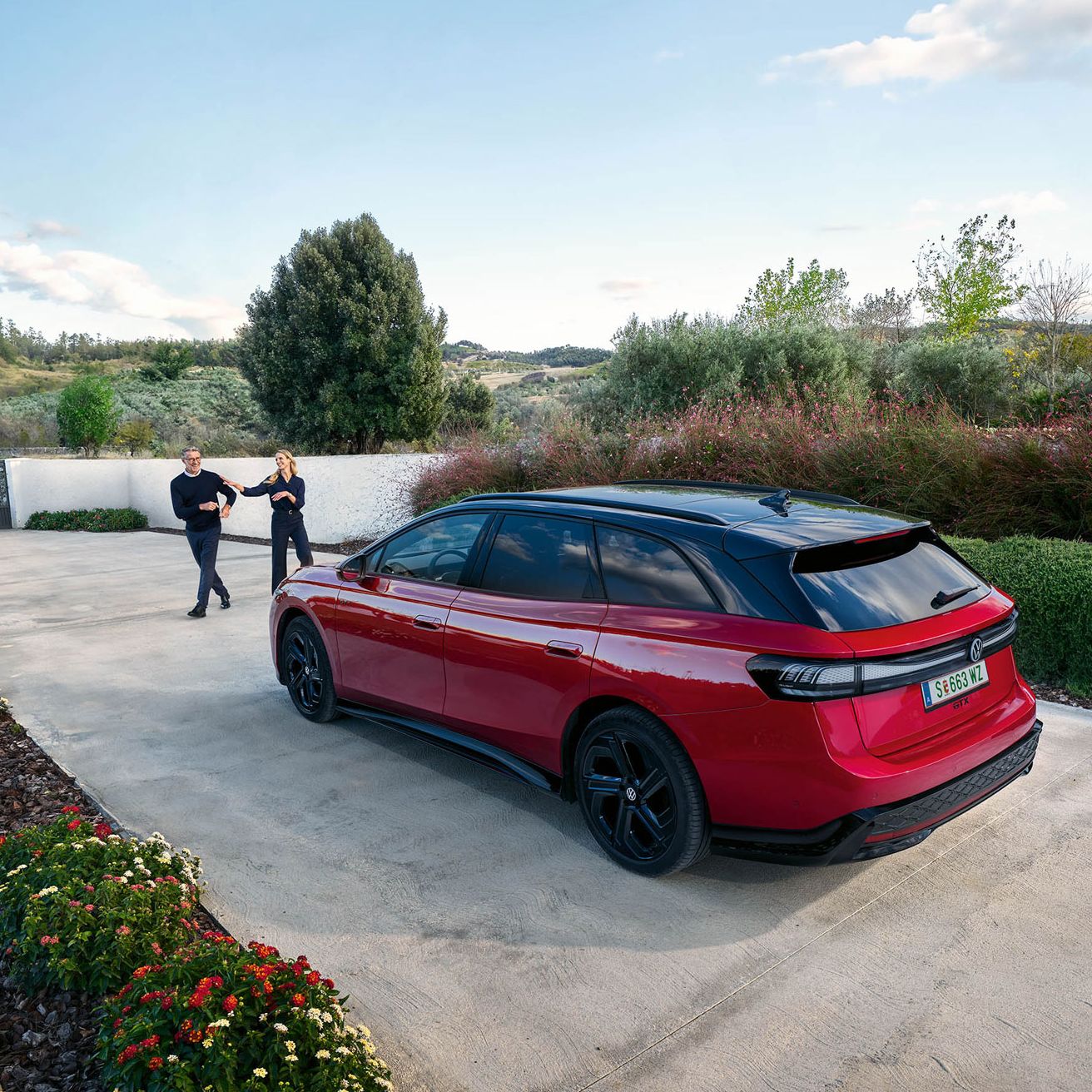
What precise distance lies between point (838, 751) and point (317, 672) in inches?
140

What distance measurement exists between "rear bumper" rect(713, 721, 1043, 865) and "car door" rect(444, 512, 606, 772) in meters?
0.86

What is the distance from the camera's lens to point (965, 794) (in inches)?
130

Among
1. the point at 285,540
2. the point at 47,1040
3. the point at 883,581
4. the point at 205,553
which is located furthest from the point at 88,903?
the point at 285,540

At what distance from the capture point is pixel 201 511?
9.13 meters

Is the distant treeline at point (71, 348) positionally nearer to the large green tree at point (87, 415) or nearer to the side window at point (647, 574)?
the large green tree at point (87, 415)

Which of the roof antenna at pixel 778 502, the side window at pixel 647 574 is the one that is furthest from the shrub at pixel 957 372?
the side window at pixel 647 574

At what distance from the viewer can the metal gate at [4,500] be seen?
2130 centimetres

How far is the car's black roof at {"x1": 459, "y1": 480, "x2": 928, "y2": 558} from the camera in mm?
3434

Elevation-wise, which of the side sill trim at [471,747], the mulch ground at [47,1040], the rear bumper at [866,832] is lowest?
the mulch ground at [47,1040]

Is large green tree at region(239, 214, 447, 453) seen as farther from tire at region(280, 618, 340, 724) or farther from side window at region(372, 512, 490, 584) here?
side window at region(372, 512, 490, 584)

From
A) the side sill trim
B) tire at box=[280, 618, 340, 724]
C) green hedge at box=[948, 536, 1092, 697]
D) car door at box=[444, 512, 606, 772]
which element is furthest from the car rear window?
tire at box=[280, 618, 340, 724]

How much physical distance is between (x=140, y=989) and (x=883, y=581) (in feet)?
9.42

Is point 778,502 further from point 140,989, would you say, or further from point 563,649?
point 140,989

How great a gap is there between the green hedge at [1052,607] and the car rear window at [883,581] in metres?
2.51
